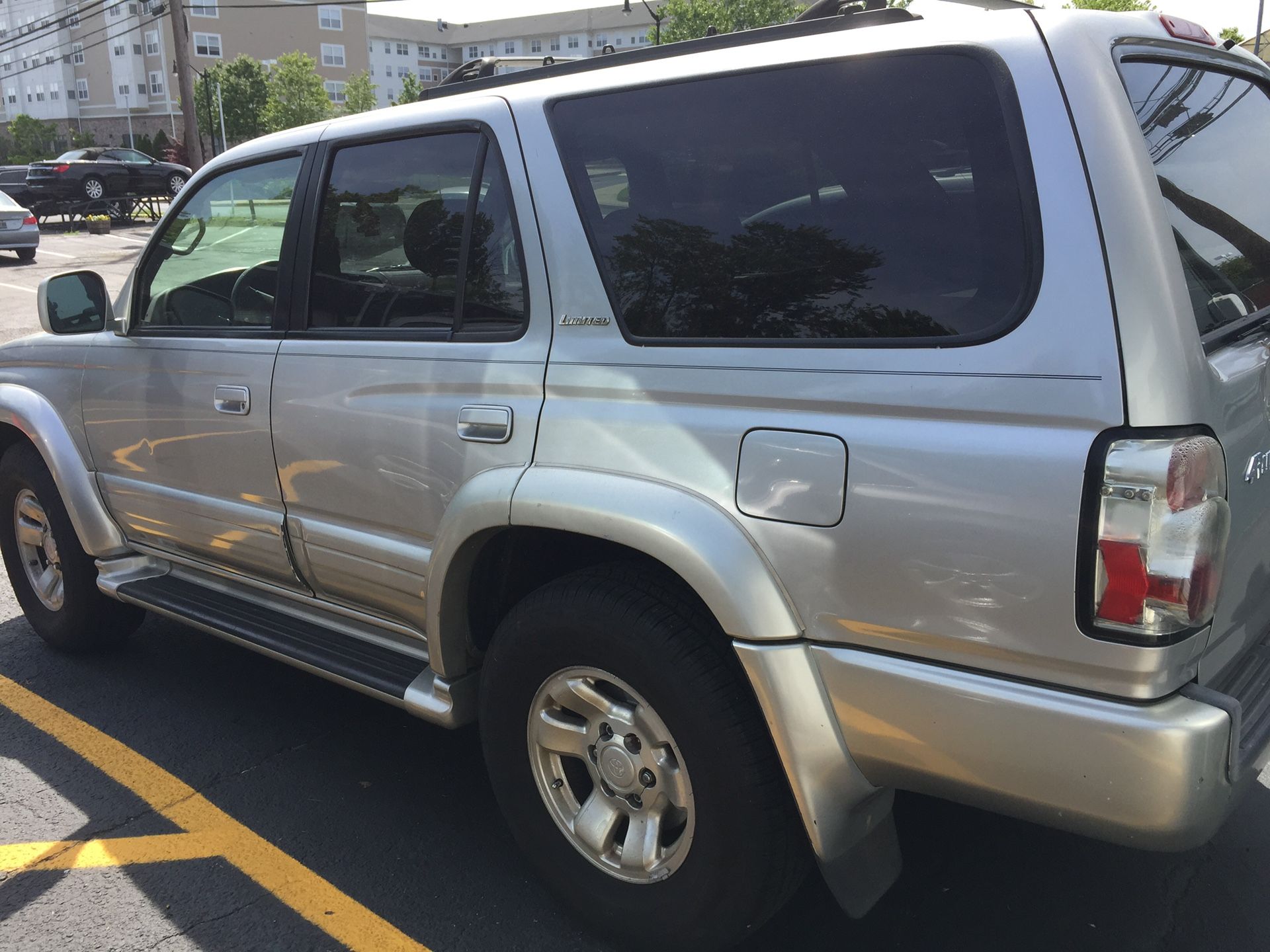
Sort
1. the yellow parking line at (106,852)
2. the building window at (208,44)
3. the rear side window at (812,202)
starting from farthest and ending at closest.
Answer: the building window at (208,44)
the yellow parking line at (106,852)
the rear side window at (812,202)

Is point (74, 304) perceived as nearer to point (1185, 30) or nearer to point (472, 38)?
point (1185, 30)

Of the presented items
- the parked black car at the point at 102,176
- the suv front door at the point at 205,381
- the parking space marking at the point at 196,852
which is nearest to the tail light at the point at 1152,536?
the parking space marking at the point at 196,852

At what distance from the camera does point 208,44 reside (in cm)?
6912

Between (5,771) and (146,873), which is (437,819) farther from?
(5,771)

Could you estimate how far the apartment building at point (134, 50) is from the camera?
69.1 metres

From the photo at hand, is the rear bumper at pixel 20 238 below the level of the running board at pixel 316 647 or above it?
above

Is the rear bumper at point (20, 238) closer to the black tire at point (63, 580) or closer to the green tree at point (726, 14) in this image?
the black tire at point (63, 580)

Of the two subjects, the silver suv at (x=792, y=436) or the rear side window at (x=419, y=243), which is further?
the rear side window at (x=419, y=243)

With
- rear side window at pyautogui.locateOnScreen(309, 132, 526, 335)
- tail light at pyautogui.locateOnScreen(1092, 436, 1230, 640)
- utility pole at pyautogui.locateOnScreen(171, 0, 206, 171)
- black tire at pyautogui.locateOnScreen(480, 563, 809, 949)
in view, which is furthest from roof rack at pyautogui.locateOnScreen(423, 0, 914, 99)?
utility pole at pyautogui.locateOnScreen(171, 0, 206, 171)

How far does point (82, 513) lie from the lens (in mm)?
3943

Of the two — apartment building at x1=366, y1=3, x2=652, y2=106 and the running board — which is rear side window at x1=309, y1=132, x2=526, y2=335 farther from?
apartment building at x1=366, y1=3, x2=652, y2=106

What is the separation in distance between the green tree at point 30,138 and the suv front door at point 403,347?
7841 centimetres

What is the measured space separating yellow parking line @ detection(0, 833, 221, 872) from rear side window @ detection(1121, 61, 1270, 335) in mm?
2854

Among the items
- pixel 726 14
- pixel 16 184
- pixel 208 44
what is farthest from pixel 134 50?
pixel 726 14
